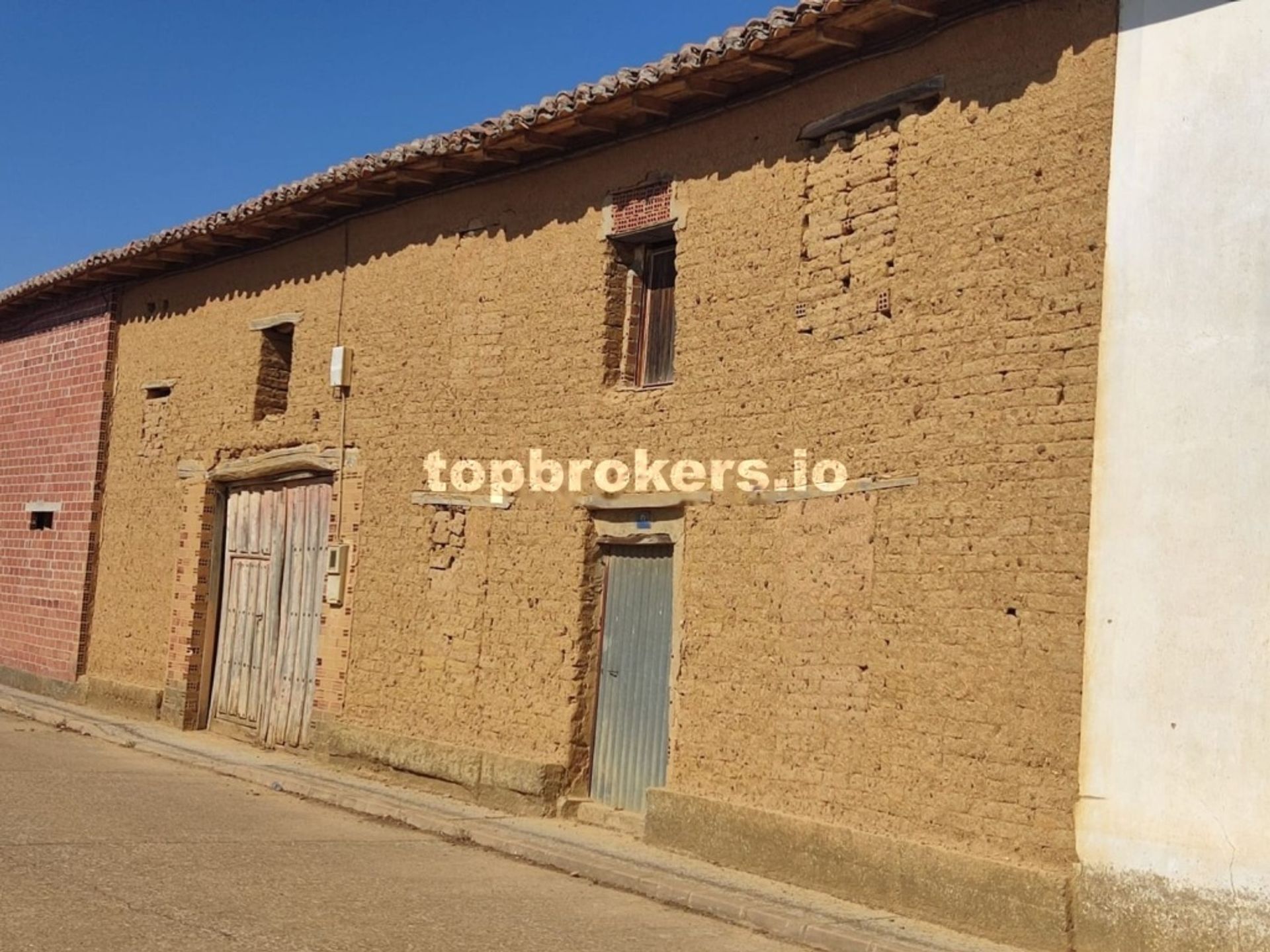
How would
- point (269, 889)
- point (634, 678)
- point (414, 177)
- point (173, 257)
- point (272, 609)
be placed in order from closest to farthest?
1. point (269, 889)
2. point (634, 678)
3. point (414, 177)
4. point (272, 609)
5. point (173, 257)

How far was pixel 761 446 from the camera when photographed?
9.17 metres

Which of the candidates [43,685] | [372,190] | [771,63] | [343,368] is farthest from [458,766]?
[43,685]

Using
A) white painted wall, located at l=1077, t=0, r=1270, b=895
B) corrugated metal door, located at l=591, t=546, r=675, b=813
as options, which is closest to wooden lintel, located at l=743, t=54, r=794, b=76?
white painted wall, located at l=1077, t=0, r=1270, b=895

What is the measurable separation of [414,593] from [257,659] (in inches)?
121

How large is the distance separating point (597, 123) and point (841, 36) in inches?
93.0

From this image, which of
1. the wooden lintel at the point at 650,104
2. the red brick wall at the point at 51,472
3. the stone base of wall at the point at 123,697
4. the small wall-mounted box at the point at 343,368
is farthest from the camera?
the red brick wall at the point at 51,472

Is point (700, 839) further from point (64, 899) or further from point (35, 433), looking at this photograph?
point (35, 433)

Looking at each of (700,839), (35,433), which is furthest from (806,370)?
(35,433)

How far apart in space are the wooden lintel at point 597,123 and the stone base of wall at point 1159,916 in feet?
19.9

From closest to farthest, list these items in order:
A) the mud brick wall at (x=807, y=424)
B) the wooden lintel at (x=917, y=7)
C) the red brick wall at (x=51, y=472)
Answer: the mud brick wall at (x=807, y=424)
the wooden lintel at (x=917, y=7)
the red brick wall at (x=51, y=472)

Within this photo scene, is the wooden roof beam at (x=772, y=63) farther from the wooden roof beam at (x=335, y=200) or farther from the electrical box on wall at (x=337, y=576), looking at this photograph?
the electrical box on wall at (x=337, y=576)

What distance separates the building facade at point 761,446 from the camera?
724cm

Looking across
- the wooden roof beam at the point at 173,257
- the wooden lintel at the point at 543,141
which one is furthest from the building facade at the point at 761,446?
the wooden roof beam at the point at 173,257

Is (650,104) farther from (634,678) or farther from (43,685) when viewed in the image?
(43,685)
